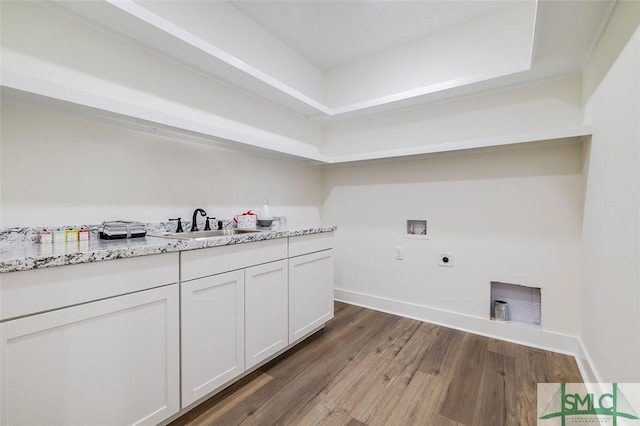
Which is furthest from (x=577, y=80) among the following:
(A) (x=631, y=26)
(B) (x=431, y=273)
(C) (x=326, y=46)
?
(C) (x=326, y=46)

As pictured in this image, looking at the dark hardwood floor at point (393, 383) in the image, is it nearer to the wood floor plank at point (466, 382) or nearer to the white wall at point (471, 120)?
the wood floor plank at point (466, 382)

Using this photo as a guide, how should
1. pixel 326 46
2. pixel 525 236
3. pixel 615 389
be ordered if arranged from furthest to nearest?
pixel 326 46, pixel 525 236, pixel 615 389

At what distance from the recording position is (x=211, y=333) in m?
1.42

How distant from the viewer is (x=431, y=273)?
2535 millimetres

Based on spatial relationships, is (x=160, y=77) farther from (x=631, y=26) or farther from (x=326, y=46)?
(x=631, y=26)

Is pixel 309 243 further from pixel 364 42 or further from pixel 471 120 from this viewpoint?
pixel 364 42

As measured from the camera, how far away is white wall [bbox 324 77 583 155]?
1971mm

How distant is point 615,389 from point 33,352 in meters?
2.38

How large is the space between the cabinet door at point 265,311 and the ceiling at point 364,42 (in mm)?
1451

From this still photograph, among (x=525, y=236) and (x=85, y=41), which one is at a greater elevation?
(x=85, y=41)

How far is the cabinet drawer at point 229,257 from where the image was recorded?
1.33 m

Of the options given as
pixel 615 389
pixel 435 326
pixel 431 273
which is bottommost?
pixel 435 326

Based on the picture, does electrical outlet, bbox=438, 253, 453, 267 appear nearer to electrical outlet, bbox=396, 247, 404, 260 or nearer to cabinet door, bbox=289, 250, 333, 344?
electrical outlet, bbox=396, 247, 404, 260

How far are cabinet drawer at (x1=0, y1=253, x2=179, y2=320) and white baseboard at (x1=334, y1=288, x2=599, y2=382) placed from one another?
214 cm
